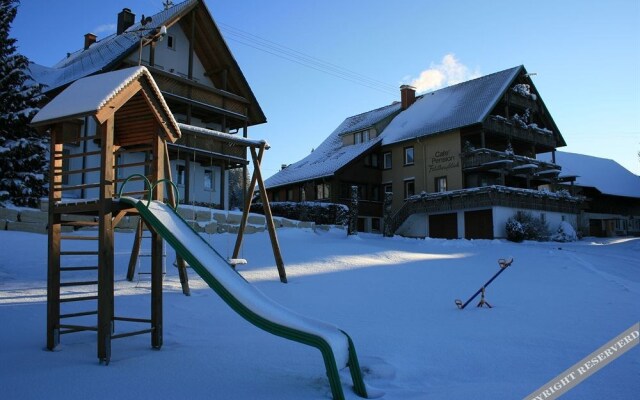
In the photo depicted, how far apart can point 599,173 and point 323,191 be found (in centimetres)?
3040

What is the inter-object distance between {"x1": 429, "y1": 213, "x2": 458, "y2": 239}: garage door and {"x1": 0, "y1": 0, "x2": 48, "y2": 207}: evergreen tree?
80.7 ft

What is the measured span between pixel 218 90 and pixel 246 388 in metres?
24.6

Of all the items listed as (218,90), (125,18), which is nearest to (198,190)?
(218,90)

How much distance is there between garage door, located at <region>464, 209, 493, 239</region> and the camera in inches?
1293

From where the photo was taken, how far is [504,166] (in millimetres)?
34594

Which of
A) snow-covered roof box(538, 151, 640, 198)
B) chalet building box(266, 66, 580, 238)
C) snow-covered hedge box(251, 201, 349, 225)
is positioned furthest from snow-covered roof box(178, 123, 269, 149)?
snow-covered roof box(538, 151, 640, 198)

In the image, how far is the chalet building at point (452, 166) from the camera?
34.2 meters

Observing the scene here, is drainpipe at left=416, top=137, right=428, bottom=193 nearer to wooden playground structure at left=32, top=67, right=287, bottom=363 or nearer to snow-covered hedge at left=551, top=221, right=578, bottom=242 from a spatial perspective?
snow-covered hedge at left=551, top=221, right=578, bottom=242

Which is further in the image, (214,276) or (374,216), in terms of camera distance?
(374,216)

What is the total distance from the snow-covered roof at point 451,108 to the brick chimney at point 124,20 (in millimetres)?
19773

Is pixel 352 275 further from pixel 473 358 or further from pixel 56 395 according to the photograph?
pixel 56 395

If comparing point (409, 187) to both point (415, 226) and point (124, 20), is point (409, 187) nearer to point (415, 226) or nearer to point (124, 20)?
point (415, 226)

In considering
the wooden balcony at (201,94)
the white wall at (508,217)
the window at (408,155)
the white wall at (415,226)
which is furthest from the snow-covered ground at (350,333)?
the window at (408,155)

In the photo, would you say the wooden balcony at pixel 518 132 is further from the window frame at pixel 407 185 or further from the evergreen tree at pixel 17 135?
the evergreen tree at pixel 17 135
